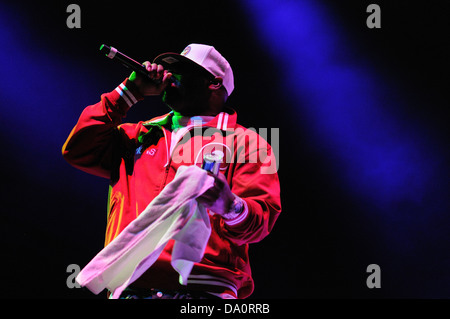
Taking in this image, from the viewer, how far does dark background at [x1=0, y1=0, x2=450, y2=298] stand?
2.64 meters

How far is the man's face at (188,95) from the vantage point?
192cm

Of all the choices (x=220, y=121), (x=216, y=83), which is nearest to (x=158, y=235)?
(x=220, y=121)

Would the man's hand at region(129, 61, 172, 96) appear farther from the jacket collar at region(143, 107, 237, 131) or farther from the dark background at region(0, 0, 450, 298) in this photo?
the dark background at region(0, 0, 450, 298)

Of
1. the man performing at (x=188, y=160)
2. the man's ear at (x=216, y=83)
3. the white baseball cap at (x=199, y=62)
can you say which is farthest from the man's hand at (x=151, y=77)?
the man's ear at (x=216, y=83)

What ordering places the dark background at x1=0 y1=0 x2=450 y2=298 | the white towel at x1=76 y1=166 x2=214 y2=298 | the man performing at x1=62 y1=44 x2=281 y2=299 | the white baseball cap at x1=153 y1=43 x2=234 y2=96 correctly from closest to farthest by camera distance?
Result: the white towel at x1=76 y1=166 x2=214 y2=298, the man performing at x1=62 y1=44 x2=281 y2=299, the white baseball cap at x1=153 y1=43 x2=234 y2=96, the dark background at x1=0 y1=0 x2=450 y2=298

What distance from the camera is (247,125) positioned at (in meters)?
3.01

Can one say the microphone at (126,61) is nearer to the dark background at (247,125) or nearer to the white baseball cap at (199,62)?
the white baseball cap at (199,62)

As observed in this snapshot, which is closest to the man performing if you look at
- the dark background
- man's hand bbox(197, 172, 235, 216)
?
man's hand bbox(197, 172, 235, 216)

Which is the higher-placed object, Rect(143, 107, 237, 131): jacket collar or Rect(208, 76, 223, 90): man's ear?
Rect(208, 76, 223, 90): man's ear
